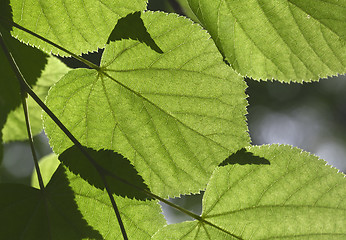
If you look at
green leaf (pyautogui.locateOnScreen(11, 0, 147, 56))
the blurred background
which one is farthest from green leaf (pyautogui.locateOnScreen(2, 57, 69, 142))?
the blurred background

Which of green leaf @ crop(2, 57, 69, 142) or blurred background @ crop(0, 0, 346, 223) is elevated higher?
blurred background @ crop(0, 0, 346, 223)

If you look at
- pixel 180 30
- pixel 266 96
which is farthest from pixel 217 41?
pixel 266 96

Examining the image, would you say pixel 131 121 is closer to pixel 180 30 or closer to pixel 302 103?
pixel 180 30

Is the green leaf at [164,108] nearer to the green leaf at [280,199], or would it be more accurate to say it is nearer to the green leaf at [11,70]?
the green leaf at [280,199]

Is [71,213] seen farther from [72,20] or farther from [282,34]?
[282,34]

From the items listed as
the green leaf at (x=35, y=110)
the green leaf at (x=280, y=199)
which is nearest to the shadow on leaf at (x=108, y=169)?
the green leaf at (x=280, y=199)

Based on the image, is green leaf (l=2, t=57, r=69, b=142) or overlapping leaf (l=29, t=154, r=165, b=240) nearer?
overlapping leaf (l=29, t=154, r=165, b=240)

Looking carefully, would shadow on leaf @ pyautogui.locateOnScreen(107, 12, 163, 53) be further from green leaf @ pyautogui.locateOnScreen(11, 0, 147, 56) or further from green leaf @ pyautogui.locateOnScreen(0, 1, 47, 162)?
→ green leaf @ pyautogui.locateOnScreen(0, 1, 47, 162)
